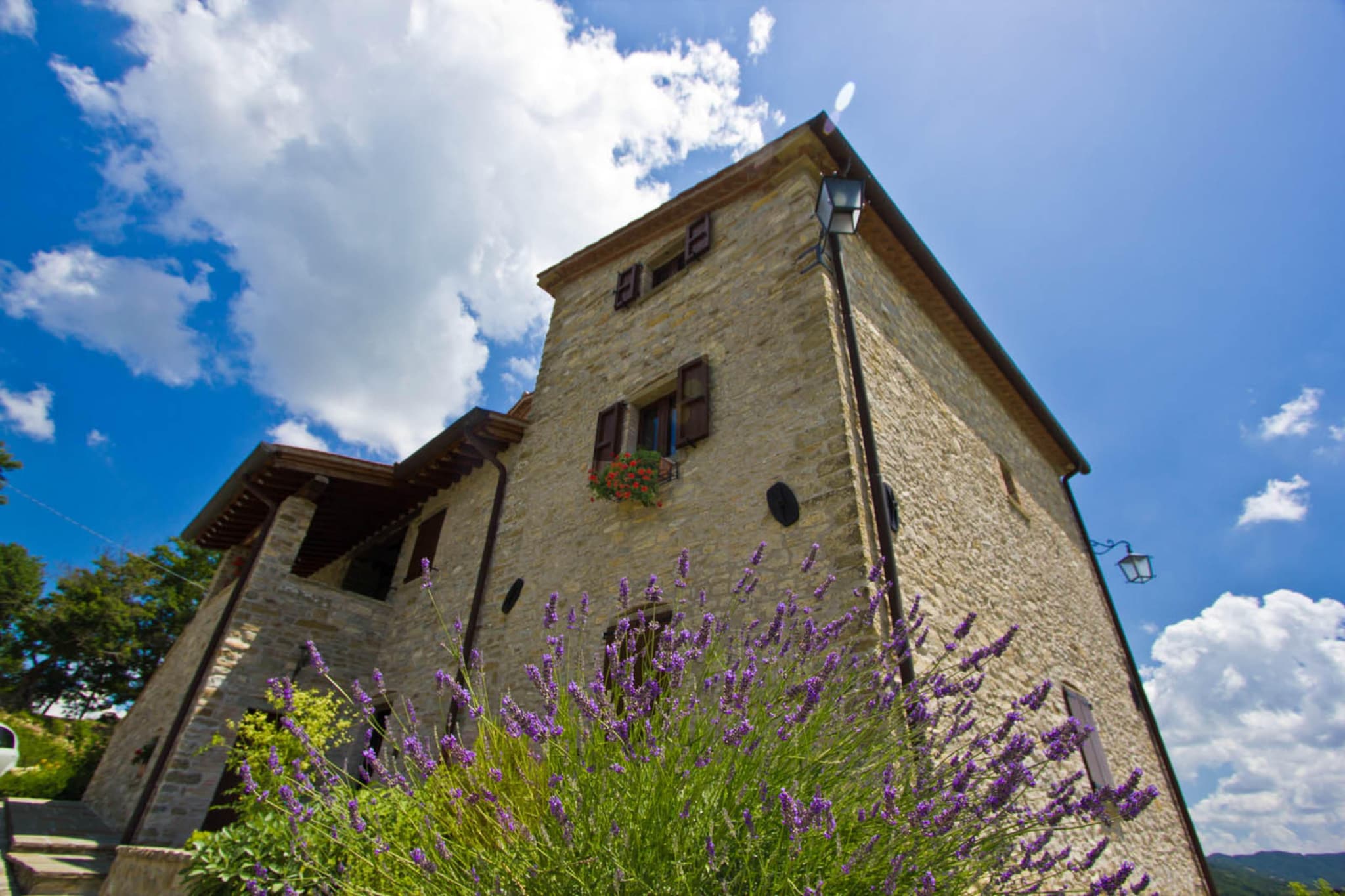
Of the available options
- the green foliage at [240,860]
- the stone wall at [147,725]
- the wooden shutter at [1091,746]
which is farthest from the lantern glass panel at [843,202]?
the stone wall at [147,725]

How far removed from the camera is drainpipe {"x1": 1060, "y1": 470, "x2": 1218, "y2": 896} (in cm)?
723

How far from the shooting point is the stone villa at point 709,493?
5402 mm

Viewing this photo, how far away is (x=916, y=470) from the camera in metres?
5.90

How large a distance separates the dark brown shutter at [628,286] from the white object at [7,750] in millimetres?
10291

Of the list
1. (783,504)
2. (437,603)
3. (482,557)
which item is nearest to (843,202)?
(783,504)

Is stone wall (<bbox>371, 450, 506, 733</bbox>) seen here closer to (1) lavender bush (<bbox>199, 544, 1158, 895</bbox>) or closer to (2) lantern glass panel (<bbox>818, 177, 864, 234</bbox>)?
(1) lavender bush (<bbox>199, 544, 1158, 895</bbox>)

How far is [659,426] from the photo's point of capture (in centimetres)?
A: 691

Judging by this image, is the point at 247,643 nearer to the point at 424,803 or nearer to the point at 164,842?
the point at 164,842

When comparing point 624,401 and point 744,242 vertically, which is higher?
point 744,242

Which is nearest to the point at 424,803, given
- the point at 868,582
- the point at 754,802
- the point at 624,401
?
the point at 754,802

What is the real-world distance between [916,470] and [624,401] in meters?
3.09

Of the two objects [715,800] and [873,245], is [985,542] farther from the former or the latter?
[715,800]

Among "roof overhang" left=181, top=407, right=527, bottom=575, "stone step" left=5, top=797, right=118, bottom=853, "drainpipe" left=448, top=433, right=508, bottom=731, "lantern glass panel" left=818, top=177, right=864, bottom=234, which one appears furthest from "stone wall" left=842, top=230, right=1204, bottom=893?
"stone step" left=5, top=797, right=118, bottom=853

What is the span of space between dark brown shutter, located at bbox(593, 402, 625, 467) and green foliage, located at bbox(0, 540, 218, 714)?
2168 centimetres
